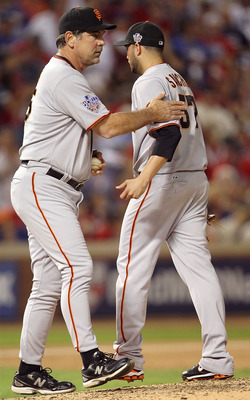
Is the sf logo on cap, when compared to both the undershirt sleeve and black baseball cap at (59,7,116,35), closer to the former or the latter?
black baseball cap at (59,7,116,35)

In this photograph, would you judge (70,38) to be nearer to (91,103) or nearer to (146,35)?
(91,103)

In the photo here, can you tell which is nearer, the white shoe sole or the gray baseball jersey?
the white shoe sole

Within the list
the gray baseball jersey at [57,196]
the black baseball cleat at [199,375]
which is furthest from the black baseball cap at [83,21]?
the black baseball cleat at [199,375]

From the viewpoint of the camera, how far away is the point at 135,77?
10734mm

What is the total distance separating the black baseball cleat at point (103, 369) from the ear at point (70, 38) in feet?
5.54

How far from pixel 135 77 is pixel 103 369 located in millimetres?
7728

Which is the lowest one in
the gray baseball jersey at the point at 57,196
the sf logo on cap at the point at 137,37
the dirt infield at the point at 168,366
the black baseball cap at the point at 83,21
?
the dirt infield at the point at 168,366

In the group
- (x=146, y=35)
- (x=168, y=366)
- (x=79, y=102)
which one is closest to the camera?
(x=79, y=102)

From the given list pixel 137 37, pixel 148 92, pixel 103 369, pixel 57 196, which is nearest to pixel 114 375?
pixel 103 369

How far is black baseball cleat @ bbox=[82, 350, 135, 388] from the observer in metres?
3.51

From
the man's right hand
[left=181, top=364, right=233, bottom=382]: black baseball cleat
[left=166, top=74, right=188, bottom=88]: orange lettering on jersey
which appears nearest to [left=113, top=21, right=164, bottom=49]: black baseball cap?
[left=166, top=74, right=188, bottom=88]: orange lettering on jersey

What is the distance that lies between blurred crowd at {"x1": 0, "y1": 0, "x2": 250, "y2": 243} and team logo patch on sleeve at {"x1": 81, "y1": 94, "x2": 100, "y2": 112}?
5419mm

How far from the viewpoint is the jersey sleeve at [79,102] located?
3.63m

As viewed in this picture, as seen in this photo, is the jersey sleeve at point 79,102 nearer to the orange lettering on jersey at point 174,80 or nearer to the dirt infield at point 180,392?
the orange lettering on jersey at point 174,80
